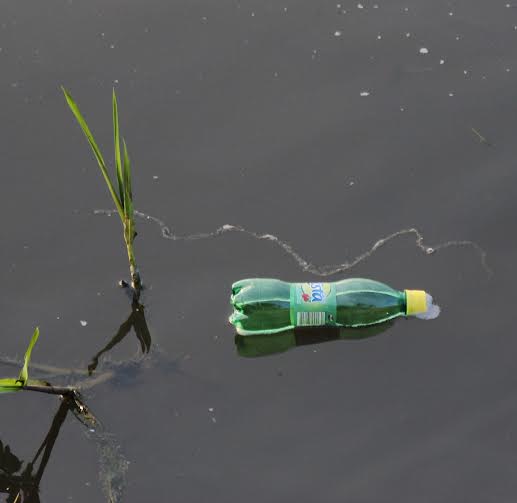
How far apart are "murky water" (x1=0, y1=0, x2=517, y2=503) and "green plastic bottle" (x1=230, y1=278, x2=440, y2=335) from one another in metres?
0.09

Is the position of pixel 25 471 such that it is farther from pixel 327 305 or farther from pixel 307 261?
pixel 307 261

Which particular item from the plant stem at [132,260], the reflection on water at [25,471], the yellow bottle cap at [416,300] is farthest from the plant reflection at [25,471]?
the yellow bottle cap at [416,300]

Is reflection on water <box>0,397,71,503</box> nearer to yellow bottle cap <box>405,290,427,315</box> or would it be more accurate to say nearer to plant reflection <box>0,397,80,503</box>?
plant reflection <box>0,397,80,503</box>

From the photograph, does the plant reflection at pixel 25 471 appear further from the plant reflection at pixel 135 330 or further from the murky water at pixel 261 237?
the plant reflection at pixel 135 330

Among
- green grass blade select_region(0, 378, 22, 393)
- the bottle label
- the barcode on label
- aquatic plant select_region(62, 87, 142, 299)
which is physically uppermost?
aquatic plant select_region(62, 87, 142, 299)

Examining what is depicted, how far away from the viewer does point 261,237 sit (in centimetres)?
442

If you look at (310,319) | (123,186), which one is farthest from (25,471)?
(310,319)

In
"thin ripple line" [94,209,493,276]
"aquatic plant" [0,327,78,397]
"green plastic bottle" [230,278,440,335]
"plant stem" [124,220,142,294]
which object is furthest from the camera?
"thin ripple line" [94,209,493,276]

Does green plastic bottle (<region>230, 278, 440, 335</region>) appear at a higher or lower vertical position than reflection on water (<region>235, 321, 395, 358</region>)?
higher

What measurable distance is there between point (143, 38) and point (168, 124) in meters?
0.72

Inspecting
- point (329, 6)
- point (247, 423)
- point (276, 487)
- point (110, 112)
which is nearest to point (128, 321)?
point (247, 423)

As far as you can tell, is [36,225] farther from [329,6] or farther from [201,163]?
Result: [329,6]

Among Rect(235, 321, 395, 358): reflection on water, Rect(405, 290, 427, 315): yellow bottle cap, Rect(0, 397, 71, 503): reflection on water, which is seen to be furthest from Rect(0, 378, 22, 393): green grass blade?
Rect(405, 290, 427, 315): yellow bottle cap

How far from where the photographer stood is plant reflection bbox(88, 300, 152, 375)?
405 cm
